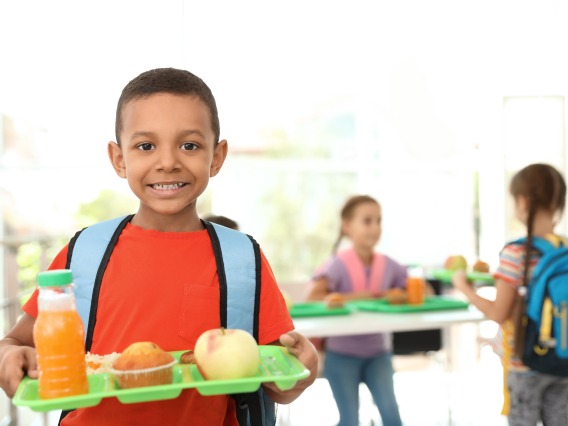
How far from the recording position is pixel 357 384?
3318mm

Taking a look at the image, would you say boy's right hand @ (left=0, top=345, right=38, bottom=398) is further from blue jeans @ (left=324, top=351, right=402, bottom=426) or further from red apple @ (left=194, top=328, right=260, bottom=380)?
blue jeans @ (left=324, top=351, right=402, bottom=426)

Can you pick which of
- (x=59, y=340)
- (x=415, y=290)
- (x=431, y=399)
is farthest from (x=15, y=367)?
(x=431, y=399)

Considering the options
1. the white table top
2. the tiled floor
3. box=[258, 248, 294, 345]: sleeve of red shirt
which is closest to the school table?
the white table top

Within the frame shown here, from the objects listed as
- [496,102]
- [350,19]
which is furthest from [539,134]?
[350,19]

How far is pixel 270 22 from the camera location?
562 cm

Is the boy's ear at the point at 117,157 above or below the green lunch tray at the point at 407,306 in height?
above

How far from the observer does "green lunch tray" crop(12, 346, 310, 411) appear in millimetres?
1097

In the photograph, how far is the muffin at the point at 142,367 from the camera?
45.3 inches

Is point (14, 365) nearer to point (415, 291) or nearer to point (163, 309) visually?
point (163, 309)

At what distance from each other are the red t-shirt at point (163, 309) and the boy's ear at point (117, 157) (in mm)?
150

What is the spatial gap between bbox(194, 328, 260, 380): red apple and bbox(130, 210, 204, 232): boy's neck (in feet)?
1.03

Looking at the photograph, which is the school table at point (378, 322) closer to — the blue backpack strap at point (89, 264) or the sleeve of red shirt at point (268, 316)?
the sleeve of red shirt at point (268, 316)

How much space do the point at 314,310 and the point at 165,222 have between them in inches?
74.9

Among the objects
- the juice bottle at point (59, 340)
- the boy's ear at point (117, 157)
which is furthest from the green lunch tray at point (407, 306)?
the juice bottle at point (59, 340)
